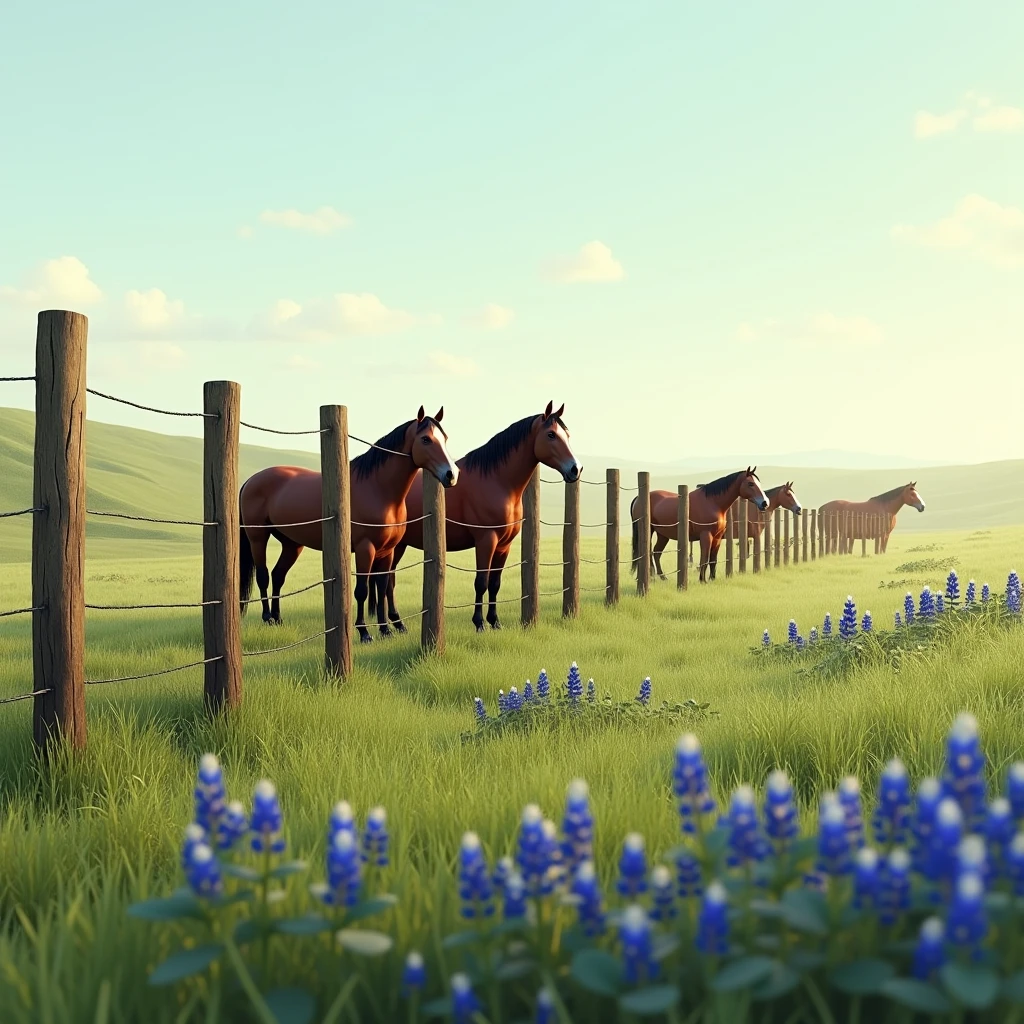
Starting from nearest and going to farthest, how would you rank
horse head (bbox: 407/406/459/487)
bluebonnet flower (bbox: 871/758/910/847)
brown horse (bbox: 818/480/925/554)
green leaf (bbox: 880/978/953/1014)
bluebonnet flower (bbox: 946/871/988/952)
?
bluebonnet flower (bbox: 946/871/988/952) → green leaf (bbox: 880/978/953/1014) → bluebonnet flower (bbox: 871/758/910/847) → horse head (bbox: 407/406/459/487) → brown horse (bbox: 818/480/925/554)

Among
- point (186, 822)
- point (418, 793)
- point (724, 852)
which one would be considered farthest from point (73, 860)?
point (724, 852)

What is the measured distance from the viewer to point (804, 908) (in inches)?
60.1

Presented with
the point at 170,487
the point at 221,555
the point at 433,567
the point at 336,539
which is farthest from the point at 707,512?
the point at 170,487

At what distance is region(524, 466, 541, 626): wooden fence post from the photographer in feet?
34.1

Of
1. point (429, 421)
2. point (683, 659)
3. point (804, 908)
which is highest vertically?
point (429, 421)

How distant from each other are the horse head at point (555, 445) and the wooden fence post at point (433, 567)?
1597 millimetres

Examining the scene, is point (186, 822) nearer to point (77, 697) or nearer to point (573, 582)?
point (77, 697)

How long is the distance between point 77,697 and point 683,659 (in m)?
5.54

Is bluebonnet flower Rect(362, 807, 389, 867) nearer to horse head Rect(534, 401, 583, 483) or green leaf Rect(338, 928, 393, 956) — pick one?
green leaf Rect(338, 928, 393, 956)

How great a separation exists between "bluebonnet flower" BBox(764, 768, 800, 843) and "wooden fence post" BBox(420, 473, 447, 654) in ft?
22.0

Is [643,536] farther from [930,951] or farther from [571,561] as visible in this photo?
[930,951]

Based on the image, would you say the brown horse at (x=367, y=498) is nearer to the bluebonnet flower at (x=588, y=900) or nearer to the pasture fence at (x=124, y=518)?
the pasture fence at (x=124, y=518)

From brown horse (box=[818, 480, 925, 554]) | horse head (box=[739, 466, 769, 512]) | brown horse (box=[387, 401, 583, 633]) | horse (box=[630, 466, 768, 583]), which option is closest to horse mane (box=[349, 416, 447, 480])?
brown horse (box=[387, 401, 583, 633])

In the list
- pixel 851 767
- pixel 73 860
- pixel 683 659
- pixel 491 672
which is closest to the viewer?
pixel 73 860
